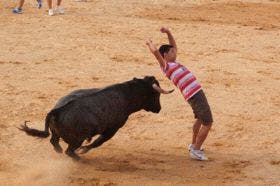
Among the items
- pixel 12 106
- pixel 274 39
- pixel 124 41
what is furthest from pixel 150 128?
pixel 274 39

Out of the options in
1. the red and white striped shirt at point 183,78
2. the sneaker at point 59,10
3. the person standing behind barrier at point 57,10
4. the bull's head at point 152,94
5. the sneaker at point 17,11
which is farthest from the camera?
the sneaker at point 17,11

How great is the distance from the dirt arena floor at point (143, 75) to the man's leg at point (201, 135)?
0.73 feet

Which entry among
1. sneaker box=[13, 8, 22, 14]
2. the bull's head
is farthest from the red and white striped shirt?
sneaker box=[13, 8, 22, 14]

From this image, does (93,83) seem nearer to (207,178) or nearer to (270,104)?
(270,104)

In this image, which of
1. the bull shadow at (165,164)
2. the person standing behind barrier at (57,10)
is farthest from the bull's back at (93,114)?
the person standing behind barrier at (57,10)

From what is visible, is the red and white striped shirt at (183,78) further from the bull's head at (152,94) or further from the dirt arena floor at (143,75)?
the dirt arena floor at (143,75)

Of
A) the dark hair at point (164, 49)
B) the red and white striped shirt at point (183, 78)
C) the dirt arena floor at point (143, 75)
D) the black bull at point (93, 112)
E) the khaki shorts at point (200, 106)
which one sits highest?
the dark hair at point (164, 49)

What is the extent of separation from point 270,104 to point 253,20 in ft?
22.4

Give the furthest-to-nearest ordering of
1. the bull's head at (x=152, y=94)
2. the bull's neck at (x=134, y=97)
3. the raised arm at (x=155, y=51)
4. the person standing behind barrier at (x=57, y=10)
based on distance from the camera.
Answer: the person standing behind barrier at (x=57, y=10)
the bull's head at (x=152, y=94)
the bull's neck at (x=134, y=97)
the raised arm at (x=155, y=51)

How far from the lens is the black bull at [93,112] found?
23.1ft

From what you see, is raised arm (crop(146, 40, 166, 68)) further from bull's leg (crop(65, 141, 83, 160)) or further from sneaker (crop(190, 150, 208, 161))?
bull's leg (crop(65, 141, 83, 160))

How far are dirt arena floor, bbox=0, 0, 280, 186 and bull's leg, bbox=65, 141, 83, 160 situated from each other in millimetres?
122

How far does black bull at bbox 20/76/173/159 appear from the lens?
23.1ft

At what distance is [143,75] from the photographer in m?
11.3
